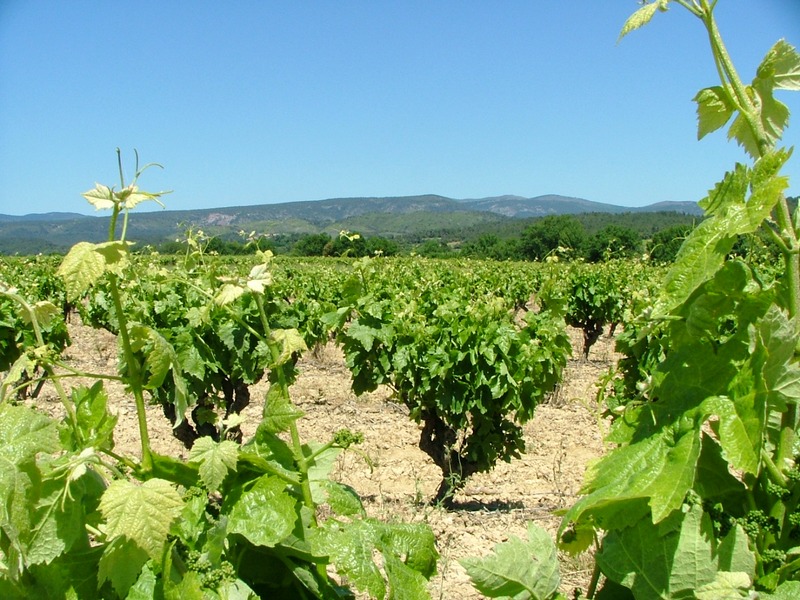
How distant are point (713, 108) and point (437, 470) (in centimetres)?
601

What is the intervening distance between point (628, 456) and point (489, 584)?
0.40 metres

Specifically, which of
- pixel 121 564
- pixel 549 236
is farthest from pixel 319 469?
pixel 549 236

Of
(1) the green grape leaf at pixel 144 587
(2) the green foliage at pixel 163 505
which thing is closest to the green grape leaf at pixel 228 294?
(2) the green foliage at pixel 163 505

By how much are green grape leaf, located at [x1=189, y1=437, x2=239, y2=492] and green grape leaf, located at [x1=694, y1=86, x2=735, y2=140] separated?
1121mm

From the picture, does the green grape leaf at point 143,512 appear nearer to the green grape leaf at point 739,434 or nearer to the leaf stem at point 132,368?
the leaf stem at point 132,368

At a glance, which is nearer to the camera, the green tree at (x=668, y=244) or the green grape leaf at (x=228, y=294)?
the green grape leaf at (x=228, y=294)

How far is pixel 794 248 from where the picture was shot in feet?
3.47

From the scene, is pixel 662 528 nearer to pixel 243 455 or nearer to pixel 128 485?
pixel 243 455

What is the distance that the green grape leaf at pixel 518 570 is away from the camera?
50.4 inches

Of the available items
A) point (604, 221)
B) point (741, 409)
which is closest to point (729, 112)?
point (741, 409)

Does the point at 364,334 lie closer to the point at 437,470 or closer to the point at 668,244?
the point at 437,470

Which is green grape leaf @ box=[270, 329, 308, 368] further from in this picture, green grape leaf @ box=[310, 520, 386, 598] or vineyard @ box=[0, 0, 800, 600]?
green grape leaf @ box=[310, 520, 386, 598]

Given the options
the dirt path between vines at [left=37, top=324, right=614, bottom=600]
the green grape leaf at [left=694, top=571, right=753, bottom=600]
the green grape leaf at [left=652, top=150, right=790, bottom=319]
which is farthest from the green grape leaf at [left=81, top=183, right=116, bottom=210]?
the dirt path between vines at [left=37, top=324, right=614, bottom=600]

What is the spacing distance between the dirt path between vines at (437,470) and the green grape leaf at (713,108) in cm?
198
